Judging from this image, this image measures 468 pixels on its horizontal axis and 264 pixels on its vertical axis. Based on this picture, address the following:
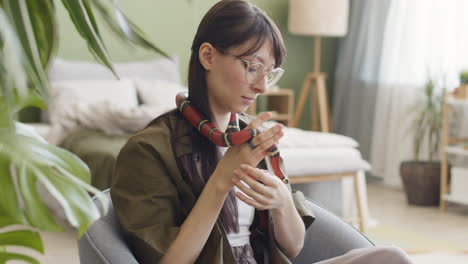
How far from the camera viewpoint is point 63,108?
4230 millimetres

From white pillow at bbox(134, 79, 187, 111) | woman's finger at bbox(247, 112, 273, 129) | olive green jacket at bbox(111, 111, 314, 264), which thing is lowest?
white pillow at bbox(134, 79, 187, 111)

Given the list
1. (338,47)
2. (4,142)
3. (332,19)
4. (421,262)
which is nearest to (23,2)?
(4,142)

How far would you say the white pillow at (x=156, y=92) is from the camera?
4.62 metres

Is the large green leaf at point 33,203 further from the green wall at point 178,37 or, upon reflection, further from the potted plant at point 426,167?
the potted plant at point 426,167

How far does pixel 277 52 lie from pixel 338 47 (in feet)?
16.1

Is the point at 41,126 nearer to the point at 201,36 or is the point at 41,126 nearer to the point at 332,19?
the point at 332,19

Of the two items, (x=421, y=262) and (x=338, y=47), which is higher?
(x=338, y=47)

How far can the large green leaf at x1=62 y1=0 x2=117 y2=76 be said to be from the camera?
2.29 ft

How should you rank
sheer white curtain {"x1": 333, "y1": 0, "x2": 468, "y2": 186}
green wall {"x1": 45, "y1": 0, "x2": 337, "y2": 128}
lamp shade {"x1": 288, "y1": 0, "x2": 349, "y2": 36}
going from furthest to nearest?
1. lamp shade {"x1": 288, "y1": 0, "x2": 349, "y2": 36}
2. green wall {"x1": 45, "y1": 0, "x2": 337, "y2": 128}
3. sheer white curtain {"x1": 333, "y1": 0, "x2": 468, "y2": 186}

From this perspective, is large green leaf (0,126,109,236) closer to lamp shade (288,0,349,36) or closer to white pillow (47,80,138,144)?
white pillow (47,80,138,144)

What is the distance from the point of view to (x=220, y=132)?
1.40 meters

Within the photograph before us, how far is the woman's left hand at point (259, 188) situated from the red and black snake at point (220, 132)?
6 cm

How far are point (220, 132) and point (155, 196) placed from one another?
7.6 inches

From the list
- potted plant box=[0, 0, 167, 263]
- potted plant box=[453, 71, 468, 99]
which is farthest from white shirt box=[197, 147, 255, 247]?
potted plant box=[453, 71, 468, 99]
